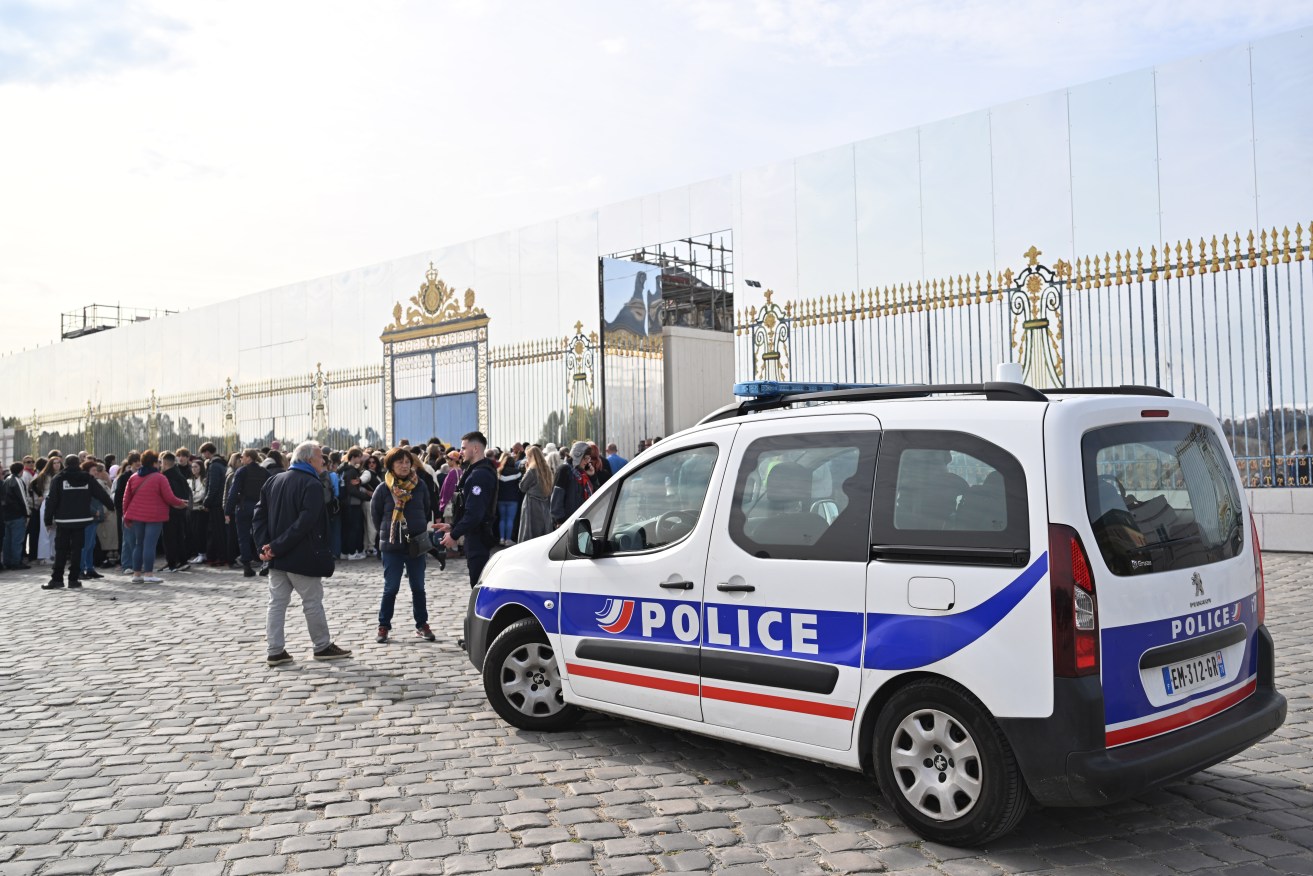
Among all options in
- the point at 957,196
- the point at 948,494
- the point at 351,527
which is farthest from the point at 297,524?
the point at 957,196

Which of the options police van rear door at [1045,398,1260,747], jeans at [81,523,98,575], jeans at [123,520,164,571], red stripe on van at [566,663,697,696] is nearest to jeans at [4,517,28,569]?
jeans at [81,523,98,575]

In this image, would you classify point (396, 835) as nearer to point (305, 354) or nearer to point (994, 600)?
point (994, 600)

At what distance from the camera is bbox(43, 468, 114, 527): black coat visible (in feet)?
42.4

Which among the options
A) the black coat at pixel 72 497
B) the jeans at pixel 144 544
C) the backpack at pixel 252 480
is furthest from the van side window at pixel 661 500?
→ the jeans at pixel 144 544

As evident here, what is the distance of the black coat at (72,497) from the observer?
42.4ft

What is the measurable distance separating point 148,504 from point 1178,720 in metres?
12.7

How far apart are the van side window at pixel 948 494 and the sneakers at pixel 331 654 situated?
517 cm

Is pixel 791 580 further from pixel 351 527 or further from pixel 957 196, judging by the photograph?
pixel 351 527

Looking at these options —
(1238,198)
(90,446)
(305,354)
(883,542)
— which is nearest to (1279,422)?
(1238,198)

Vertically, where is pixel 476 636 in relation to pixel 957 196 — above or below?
below

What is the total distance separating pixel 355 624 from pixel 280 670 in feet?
6.59

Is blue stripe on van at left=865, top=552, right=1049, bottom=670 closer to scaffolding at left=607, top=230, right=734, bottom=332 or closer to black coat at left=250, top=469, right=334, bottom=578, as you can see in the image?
black coat at left=250, top=469, right=334, bottom=578

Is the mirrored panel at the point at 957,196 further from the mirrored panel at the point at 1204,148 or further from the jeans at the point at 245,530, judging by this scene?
the jeans at the point at 245,530

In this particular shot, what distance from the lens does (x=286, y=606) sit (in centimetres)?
803
